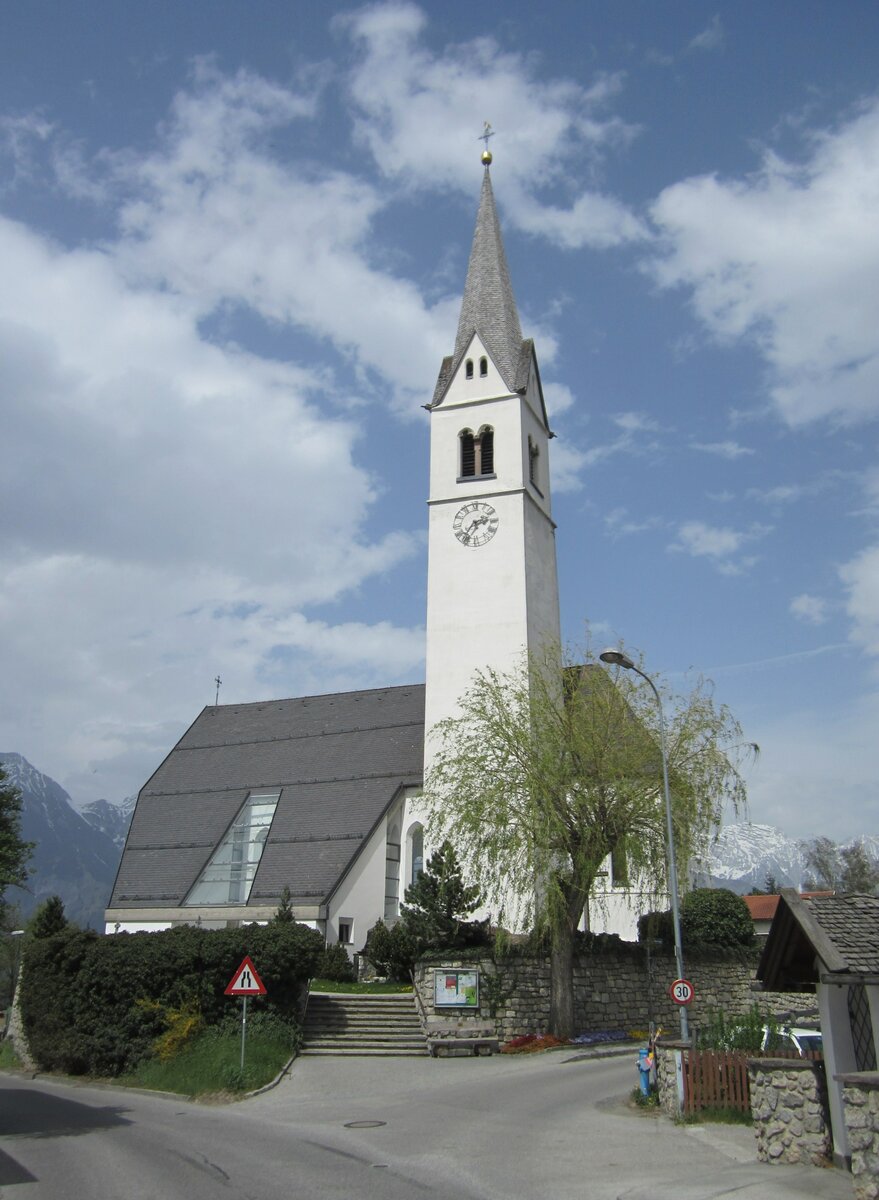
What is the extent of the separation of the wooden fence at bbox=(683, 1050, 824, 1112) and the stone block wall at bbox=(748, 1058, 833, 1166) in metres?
2.74

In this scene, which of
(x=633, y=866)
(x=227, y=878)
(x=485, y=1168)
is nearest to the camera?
(x=485, y=1168)

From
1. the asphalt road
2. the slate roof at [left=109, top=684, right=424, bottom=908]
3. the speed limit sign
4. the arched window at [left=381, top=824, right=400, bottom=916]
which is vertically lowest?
the asphalt road

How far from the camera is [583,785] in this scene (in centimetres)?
2670

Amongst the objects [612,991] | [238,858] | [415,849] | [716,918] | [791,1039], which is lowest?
[791,1039]

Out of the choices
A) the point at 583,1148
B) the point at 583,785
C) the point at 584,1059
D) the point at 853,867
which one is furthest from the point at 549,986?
the point at 853,867

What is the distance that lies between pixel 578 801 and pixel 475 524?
1713 cm

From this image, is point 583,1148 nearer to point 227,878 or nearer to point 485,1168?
point 485,1168

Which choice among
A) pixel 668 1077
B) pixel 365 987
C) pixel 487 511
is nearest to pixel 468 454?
pixel 487 511

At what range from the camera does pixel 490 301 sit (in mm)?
47469

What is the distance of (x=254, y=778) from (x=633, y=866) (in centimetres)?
2088

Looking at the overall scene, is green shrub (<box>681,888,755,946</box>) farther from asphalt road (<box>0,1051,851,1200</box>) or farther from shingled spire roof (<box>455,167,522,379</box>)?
shingled spire roof (<box>455,167,522,379</box>)

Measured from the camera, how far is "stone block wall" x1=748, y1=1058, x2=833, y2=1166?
12.1 metres

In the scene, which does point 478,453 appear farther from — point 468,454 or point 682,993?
point 682,993

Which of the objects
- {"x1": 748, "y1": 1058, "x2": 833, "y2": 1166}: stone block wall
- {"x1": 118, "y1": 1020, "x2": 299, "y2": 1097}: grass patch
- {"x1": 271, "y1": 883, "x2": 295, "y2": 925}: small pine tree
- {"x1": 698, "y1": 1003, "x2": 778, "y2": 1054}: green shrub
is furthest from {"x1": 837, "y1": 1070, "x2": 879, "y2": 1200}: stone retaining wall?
{"x1": 271, "y1": 883, "x2": 295, "y2": 925}: small pine tree
